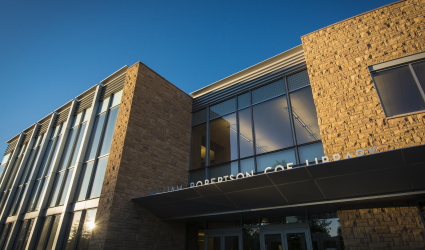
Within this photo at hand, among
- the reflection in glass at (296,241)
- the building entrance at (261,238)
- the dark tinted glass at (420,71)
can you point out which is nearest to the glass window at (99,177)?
the building entrance at (261,238)

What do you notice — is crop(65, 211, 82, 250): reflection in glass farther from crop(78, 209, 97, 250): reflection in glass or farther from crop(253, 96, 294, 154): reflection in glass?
crop(253, 96, 294, 154): reflection in glass

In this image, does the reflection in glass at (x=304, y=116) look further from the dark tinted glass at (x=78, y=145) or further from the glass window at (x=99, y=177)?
the dark tinted glass at (x=78, y=145)

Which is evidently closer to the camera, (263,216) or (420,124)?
(420,124)

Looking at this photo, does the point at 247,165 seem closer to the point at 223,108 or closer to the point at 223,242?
the point at 223,242

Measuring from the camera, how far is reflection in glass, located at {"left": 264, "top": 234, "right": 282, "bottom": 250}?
9.04 m

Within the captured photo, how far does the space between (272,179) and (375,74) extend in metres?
4.86

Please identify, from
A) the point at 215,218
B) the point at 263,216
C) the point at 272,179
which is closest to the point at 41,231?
the point at 215,218

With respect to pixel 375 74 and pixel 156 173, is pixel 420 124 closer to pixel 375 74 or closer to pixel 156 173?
pixel 375 74

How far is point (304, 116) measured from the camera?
10.0 metres

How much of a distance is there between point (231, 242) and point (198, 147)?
4.76m

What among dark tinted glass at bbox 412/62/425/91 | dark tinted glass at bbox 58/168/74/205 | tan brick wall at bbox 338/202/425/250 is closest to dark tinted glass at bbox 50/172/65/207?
dark tinted glass at bbox 58/168/74/205

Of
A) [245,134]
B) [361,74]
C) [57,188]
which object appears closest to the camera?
[361,74]

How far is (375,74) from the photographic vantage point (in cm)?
830

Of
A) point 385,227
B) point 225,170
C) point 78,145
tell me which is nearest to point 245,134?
point 225,170
